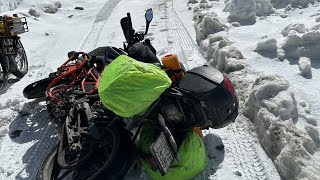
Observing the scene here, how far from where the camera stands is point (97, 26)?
1124cm

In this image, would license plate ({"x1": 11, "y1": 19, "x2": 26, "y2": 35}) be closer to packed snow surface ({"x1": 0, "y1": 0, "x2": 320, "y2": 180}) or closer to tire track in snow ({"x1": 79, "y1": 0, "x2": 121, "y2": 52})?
packed snow surface ({"x1": 0, "y1": 0, "x2": 320, "y2": 180})

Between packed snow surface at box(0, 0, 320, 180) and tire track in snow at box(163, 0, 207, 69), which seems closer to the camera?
packed snow surface at box(0, 0, 320, 180)

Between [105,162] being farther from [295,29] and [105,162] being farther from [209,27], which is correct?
[209,27]

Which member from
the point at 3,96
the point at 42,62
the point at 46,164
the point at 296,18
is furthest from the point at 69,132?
the point at 296,18

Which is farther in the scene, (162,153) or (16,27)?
(16,27)

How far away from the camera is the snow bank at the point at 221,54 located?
247 inches

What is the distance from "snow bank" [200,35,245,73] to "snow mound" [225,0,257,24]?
2.22 meters

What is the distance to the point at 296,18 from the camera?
368 inches

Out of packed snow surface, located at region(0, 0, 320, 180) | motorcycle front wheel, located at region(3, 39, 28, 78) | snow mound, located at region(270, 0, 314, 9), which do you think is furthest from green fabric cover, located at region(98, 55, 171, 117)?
snow mound, located at region(270, 0, 314, 9)

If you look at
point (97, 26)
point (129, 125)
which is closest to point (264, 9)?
point (97, 26)

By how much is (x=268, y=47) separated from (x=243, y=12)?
3.01 m

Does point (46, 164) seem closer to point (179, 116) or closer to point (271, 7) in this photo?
point (179, 116)

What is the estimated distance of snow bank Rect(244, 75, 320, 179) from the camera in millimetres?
3551

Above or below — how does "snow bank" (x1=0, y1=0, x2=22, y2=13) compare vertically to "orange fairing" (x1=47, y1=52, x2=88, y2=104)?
below
